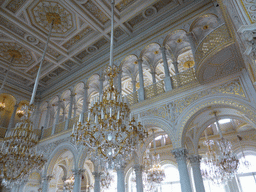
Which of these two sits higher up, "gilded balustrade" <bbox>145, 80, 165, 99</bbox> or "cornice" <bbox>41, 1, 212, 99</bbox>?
"cornice" <bbox>41, 1, 212, 99</bbox>

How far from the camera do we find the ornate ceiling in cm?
888

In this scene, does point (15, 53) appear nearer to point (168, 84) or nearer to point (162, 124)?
point (168, 84)

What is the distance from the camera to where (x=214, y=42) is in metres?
5.66

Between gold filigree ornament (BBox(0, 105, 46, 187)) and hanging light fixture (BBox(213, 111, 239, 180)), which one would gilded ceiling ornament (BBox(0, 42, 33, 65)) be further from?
hanging light fixture (BBox(213, 111, 239, 180))

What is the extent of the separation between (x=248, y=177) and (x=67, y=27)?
1350 cm

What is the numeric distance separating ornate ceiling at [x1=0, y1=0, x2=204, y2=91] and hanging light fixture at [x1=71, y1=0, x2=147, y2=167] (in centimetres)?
583

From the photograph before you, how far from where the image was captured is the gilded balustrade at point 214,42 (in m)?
5.47

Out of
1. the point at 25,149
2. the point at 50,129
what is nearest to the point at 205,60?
the point at 25,149

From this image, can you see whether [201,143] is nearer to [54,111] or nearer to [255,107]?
[255,107]

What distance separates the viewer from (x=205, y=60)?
5.86 metres

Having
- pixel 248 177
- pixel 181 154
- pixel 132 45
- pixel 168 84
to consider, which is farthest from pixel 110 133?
pixel 248 177

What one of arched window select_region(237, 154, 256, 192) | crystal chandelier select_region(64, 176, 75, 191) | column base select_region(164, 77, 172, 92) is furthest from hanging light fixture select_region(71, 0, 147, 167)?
crystal chandelier select_region(64, 176, 75, 191)

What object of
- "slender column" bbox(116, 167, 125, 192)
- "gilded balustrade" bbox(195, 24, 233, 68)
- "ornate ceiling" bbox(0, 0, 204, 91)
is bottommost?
"slender column" bbox(116, 167, 125, 192)

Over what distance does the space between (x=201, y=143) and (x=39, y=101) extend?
12.0 metres
